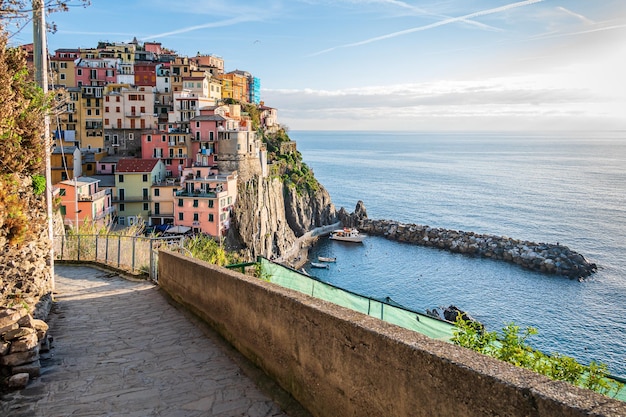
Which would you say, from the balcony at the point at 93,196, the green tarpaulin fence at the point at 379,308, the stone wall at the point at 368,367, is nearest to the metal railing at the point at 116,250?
the green tarpaulin fence at the point at 379,308

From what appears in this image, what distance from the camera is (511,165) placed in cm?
18788

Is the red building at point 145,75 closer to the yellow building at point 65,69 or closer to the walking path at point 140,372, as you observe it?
the yellow building at point 65,69

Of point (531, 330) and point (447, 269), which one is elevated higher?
point (531, 330)

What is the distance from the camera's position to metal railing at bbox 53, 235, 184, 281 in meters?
14.9

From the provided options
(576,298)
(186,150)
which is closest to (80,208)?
(186,150)

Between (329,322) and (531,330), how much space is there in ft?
9.80

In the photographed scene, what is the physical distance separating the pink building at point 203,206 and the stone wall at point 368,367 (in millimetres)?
54827

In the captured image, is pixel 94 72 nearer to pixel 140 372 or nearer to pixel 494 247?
pixel 494 247

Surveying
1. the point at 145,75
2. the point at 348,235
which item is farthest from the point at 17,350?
the point at 145,75

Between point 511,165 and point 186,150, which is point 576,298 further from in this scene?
point 511,165

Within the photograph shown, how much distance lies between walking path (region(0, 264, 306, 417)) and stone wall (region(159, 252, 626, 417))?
1.21 feet

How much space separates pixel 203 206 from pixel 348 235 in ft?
91.2

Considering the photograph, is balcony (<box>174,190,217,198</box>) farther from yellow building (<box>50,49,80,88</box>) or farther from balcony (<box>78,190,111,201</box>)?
yellow building (<box>50,49,80,88</box>)

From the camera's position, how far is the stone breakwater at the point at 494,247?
61828 millimetres
